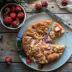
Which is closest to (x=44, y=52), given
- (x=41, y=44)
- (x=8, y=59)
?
(x=41, y=44)

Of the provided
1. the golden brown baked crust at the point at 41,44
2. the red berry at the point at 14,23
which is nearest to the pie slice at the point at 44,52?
the golden brown baked crust at the point at 41,44

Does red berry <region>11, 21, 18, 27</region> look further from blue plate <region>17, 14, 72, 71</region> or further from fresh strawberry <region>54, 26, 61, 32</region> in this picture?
fresh strawberry <region>54, 26, 61, 32</region>

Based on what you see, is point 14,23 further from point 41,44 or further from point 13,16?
point 41,44

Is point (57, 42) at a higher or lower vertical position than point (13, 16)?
lower

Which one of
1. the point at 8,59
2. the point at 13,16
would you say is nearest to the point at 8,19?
the point at 13,16

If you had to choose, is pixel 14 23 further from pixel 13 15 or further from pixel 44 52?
pixel 44 52

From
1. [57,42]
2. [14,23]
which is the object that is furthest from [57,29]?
[14,23]

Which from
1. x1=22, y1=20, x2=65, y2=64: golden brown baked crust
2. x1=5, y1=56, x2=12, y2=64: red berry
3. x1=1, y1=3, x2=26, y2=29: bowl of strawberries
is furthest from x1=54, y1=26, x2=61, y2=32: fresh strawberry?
x1=5, y1=56, x2=12, y2=64: red berry

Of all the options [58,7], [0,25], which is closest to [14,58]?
[0,25]

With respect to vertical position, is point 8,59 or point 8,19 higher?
point 8,19
